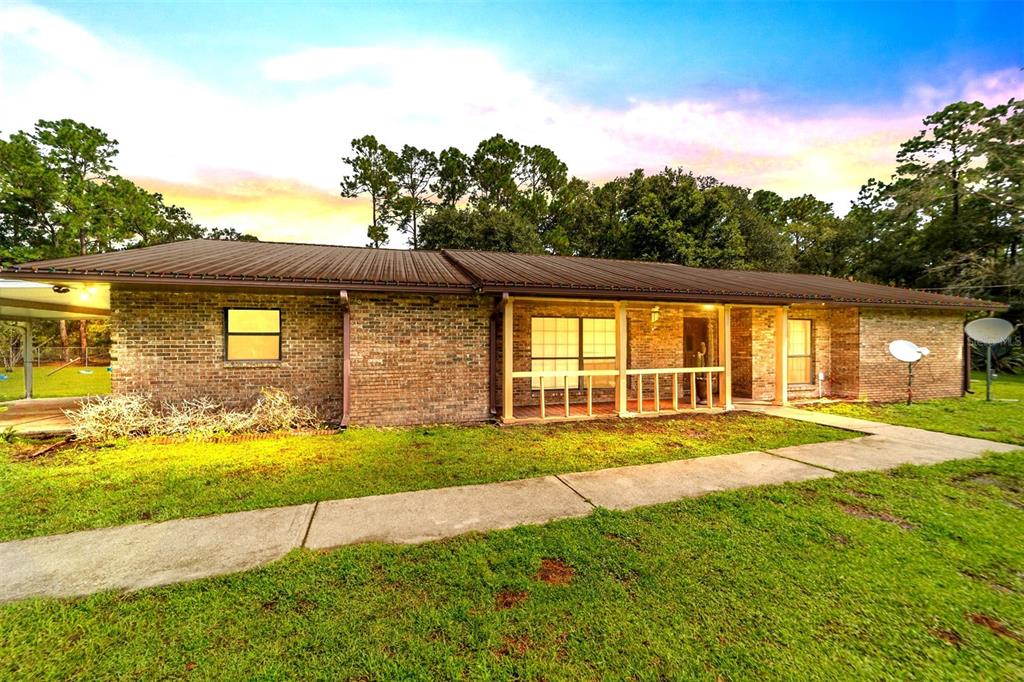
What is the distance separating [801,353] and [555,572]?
11914 millimetres

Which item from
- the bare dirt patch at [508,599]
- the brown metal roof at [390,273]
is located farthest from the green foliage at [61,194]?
the bare dirt patch at [508,599]

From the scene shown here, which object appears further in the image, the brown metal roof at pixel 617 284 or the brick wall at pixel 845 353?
the brick wall at pixel 845 353

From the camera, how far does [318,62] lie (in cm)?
963

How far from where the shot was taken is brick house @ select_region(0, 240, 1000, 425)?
7.08 metres

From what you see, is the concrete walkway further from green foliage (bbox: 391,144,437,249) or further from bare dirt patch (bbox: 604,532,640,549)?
green foliage (bbox: 391,144,437,249)

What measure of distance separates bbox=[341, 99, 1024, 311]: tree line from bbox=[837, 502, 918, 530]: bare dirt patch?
Answer: 21624mm

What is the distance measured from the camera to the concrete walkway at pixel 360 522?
296 cm

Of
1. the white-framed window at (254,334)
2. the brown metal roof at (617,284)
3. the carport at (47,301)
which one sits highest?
the brown metal roof at (617,284)

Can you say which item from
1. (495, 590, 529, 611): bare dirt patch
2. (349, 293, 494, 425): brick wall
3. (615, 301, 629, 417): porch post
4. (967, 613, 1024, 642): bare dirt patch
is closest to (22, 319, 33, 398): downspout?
(349, 293, 494, 425): brick wall

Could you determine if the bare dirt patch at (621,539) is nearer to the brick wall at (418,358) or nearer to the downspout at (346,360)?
the brick wall at (418,358)

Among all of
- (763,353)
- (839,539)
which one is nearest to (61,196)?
(763,353)

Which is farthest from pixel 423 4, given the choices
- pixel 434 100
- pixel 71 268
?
pixel 71 268

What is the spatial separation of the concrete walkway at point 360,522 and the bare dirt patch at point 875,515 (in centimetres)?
80

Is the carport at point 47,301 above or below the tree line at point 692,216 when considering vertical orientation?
below
